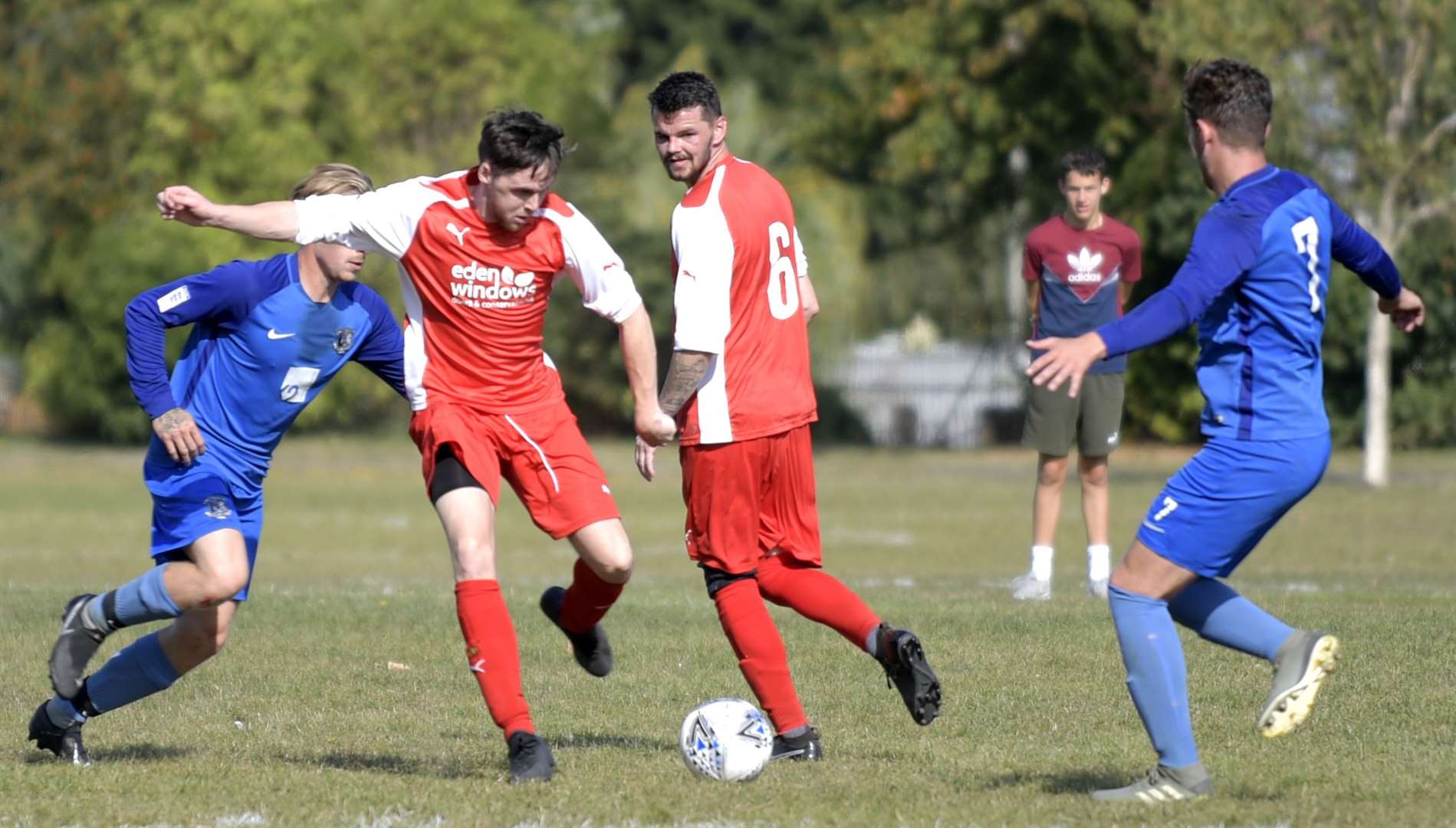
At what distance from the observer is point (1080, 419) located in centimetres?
1147

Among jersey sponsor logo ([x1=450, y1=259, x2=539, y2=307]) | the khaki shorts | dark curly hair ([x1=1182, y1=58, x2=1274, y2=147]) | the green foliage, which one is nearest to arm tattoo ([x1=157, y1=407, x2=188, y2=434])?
jersey sponsor logo ([x1=450, y1=259, x2=539, y2=307])

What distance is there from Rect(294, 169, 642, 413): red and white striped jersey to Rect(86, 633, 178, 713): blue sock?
4.65 feet

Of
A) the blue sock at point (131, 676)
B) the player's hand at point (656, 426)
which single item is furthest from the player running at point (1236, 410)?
the blue sock at point (131, 676)

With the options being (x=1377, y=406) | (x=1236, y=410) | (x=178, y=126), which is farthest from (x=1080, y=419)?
(x=178, y=126)

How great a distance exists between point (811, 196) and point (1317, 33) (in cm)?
1985

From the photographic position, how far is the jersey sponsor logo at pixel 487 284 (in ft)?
21.0

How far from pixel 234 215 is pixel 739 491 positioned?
2.03 m

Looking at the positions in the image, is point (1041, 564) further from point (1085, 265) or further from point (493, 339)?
point (493, 339)

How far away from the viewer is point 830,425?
1385 inches

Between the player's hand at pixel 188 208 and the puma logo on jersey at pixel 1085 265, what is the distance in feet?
21.0

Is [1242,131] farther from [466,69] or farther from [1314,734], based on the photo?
[466,69]

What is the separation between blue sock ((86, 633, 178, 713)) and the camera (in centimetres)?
687

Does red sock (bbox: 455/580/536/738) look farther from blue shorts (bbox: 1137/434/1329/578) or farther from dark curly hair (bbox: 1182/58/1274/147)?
dark curly hair (bbox: 1182/58/1274/147)

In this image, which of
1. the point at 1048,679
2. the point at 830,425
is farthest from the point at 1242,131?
the point at 830,425
